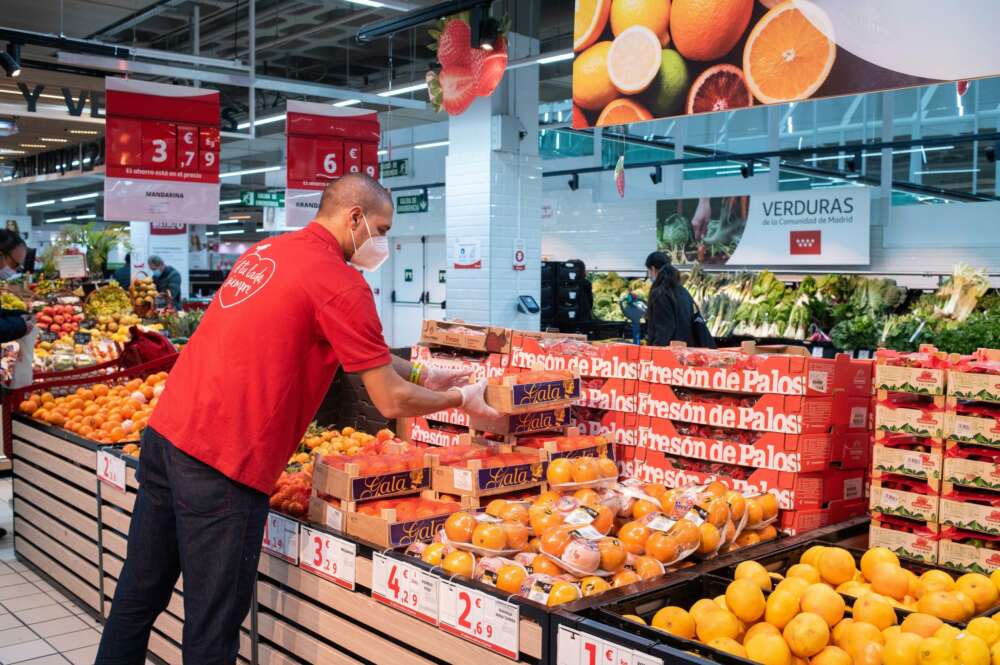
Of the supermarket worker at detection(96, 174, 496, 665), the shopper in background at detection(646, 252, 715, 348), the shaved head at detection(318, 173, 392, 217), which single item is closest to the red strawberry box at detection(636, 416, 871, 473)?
the supermarket worker at detection(96, 174, 496, 665)

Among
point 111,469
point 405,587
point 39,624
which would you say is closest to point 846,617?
point 405,587

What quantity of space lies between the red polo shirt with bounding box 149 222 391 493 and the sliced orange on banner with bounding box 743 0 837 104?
1880 mm

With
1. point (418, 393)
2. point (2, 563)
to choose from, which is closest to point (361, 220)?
point (418, 393)

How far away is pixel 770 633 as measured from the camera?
2.00 metres

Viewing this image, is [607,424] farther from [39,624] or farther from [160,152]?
[160,152]

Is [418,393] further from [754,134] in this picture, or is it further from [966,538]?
[754,134]

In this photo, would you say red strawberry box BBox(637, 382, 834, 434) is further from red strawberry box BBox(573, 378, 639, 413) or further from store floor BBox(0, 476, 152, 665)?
store floor BBox(0, 476, 152, 665)

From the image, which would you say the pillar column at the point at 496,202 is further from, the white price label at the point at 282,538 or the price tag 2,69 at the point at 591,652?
the price tag 2,69 at the point at 591,652

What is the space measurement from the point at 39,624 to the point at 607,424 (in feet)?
9.96

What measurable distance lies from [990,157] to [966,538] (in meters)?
8.12

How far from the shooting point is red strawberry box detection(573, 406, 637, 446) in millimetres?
3439

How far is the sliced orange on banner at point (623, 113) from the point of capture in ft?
12.5

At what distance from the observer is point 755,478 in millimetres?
3020

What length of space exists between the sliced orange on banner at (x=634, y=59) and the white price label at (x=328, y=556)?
2284 mm
